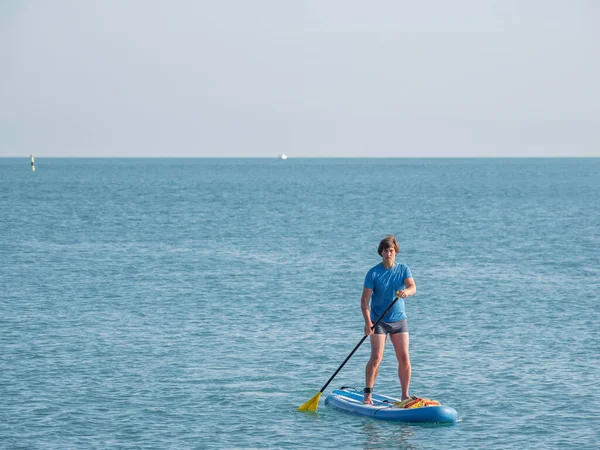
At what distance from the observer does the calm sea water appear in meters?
14.6

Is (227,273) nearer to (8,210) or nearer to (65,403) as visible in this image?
(65,403)

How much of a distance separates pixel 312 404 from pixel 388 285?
2.62m

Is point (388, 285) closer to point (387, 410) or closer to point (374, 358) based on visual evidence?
point (374, 358)

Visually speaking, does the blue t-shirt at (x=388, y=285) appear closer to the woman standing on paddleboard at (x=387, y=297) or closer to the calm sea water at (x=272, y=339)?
the woman standing on paddleboard at (x=387, y=297)

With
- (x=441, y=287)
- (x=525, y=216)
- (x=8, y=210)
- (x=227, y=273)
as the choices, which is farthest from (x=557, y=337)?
(x=8, y=210)

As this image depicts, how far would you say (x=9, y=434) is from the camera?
14242 millimetres

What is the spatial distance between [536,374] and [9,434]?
30.3 ft

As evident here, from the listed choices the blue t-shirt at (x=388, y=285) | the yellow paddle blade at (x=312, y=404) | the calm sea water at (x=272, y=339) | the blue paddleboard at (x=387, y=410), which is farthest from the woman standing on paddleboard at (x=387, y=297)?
the yellow paddle blade at (x=312, y=404)

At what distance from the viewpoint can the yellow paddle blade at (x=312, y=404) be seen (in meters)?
15.4

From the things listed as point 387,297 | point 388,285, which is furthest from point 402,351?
point 388,285

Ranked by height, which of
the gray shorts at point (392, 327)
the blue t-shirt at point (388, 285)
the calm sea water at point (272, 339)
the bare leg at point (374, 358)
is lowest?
the calm sea water at point (272, 339)

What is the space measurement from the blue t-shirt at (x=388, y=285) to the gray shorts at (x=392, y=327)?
59 mm

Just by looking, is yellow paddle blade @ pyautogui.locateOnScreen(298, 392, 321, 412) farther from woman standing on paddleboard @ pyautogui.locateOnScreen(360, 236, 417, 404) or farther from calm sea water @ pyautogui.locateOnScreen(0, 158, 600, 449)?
woman standing on paddleboard @ pyautogui.locateOnScreen(360, 236, 417, 404)

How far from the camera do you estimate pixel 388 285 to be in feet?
46.2
